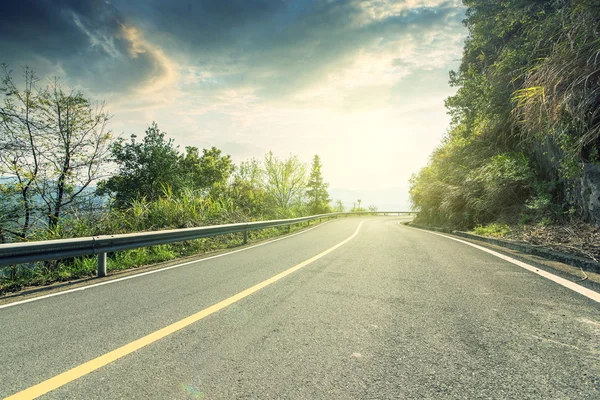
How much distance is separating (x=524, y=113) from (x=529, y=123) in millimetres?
317

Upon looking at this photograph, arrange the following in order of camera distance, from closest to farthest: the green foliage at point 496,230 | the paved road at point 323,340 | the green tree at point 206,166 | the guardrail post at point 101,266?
the paved road at point 323,340
the guardrail post at point 101,266
the green foliage at point 496,230
the green tree at point 206,166

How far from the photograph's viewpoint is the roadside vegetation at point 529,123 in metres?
5.56

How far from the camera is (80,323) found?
3014 millimetres

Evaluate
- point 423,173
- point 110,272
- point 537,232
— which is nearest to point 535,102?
point 537,232

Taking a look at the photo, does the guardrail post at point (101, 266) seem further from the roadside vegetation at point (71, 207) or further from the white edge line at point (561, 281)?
the white edge line at point (561, 281)

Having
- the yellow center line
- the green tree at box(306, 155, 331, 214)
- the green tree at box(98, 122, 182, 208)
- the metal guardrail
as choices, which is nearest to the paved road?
the yellow center line

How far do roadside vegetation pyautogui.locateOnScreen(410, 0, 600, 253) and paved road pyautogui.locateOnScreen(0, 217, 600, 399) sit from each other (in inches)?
150

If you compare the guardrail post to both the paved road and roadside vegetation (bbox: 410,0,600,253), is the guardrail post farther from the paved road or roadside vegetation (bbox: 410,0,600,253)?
roadside vegetation (bbox: 410,0,600,253)

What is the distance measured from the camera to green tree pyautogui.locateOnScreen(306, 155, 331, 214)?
4503 centimetres

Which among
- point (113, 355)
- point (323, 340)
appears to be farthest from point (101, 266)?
point (323, 340)

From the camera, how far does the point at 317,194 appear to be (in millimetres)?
49406

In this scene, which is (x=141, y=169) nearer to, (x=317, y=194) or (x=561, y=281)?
(x=561, y=281)

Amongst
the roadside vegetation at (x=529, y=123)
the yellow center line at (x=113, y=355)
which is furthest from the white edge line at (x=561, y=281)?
the yellow center line at (x=113, y=355)

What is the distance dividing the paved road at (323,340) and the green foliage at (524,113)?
387cm
